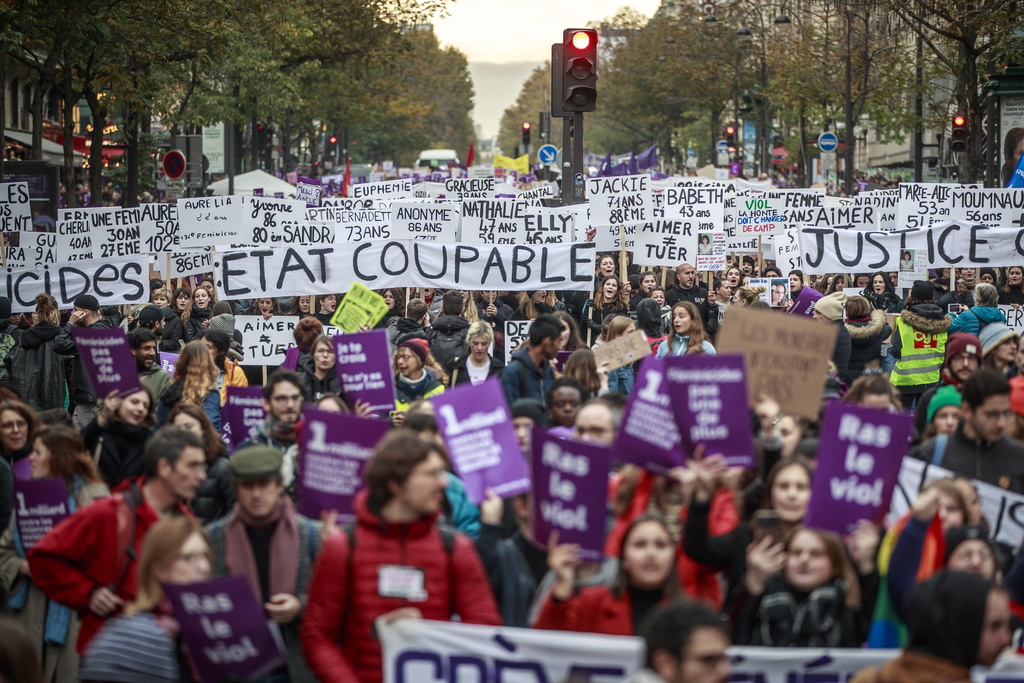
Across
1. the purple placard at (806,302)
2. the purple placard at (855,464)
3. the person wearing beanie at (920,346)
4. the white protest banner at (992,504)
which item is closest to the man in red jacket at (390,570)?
the purple placard at (855,464)

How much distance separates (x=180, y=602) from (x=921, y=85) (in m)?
32.8

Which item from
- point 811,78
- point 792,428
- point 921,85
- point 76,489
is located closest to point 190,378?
point 76,489

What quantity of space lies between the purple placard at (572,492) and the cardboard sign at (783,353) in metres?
1.26

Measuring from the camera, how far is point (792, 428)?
21.2 ft

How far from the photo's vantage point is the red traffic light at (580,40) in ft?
46.1

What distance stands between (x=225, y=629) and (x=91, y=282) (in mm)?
9518

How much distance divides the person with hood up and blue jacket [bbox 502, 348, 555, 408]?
4833mm

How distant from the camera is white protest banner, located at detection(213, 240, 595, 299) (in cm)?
1280

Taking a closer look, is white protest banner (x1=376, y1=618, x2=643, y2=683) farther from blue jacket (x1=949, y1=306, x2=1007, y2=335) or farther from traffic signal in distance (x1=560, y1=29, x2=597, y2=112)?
traffic signal in distance (x1=560, y1=29, x2=597, y2=112)

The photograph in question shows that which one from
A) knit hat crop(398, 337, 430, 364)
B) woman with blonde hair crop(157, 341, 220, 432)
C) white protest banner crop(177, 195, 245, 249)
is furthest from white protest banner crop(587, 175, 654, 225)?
woman with blonde hair crop(157, 341, 220, 432)

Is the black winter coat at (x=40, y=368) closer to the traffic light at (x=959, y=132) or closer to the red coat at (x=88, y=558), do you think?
the red coat at (x=88, y=558)

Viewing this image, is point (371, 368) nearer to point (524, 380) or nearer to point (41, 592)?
point (524, 380)

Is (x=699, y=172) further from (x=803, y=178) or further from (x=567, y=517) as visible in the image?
(x=567, y=517)

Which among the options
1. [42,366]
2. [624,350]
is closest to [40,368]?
[42,366]
